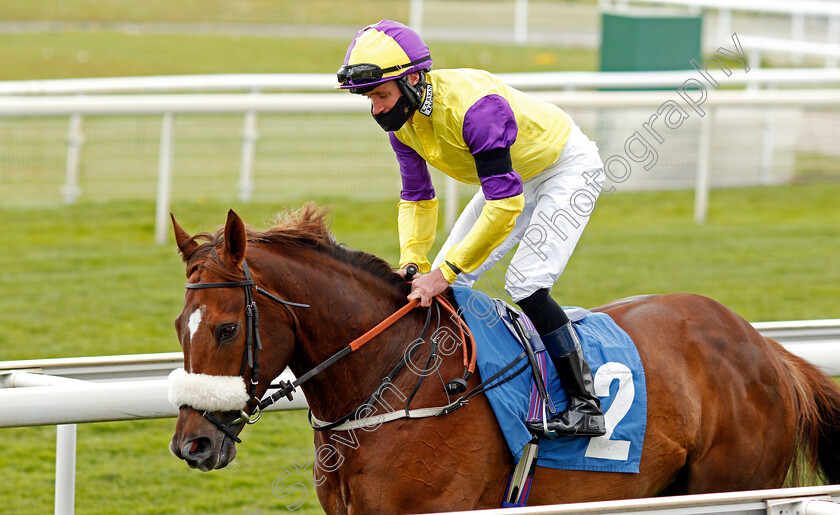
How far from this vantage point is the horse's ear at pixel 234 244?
2449 mm

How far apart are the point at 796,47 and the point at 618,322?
29.9 feet

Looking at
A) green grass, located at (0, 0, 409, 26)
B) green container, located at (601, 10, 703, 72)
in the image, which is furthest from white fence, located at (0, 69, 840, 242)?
green grass, located at (0, 0, 409, 26)

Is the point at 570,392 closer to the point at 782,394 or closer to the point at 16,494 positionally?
the point at 782,394

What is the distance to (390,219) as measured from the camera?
890 centimetres

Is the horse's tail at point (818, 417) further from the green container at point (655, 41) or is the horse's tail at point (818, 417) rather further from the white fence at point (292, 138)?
the green container at point (655, 41)

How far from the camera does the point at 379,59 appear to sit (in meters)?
2.67

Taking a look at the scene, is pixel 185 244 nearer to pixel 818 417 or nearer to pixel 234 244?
pixel 234 244

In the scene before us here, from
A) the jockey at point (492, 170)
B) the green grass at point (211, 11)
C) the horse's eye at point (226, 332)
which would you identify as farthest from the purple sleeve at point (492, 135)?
the green grass at point (211, 11)

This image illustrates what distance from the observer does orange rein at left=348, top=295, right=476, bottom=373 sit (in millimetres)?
2678

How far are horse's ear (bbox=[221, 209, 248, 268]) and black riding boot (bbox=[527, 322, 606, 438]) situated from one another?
936 millimetres

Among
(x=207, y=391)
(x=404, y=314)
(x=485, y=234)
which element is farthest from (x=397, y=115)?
(x=207, y=391)

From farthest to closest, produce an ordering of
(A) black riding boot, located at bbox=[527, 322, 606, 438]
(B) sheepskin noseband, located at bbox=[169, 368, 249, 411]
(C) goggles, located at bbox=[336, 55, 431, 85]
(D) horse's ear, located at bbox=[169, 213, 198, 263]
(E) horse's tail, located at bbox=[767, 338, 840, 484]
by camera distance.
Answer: (E) horse's tail, located at bbox=[767, 338, 840, 484] < (A) black riding boot, located at bbox=[527, 322, 606, 438] < (C) goggles, located at bbox=[336, 55, 431, 85] < (D) horse's ear, located at bbox=[169, 213, 198, 263] < (B) sheepskin noseband, located at bbox=[169, 368, 249, 411]

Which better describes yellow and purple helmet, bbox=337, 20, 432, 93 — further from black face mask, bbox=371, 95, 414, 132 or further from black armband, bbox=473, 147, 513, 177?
black armband, bbox=473, 147, 513, 177

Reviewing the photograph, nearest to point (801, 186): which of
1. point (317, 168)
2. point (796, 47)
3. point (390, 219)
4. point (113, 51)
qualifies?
point (796, 47)
